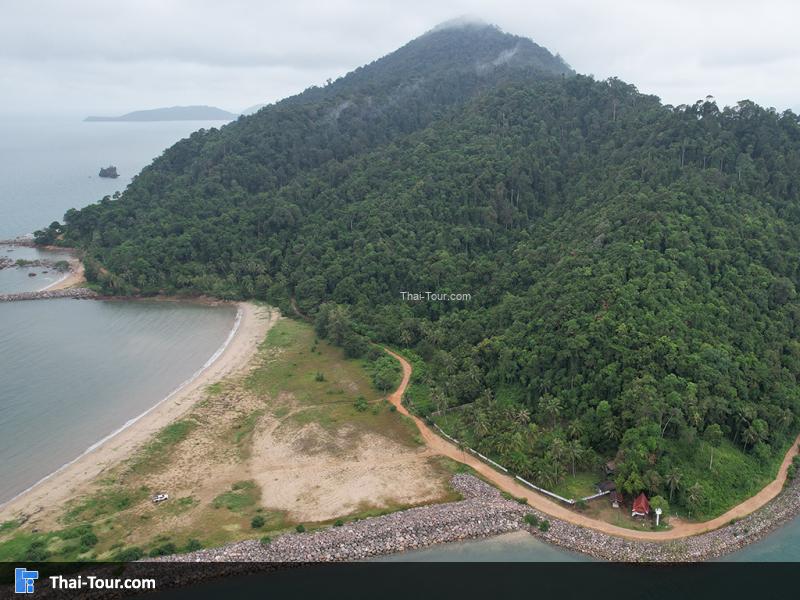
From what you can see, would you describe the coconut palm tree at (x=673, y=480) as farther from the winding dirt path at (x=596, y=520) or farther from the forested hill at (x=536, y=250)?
the winding dirt path at (x=596, y=520)

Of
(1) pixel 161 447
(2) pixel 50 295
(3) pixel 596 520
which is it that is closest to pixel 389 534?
(3) pixel 596 520

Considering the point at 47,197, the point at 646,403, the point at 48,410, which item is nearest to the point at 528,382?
the point at 646,403

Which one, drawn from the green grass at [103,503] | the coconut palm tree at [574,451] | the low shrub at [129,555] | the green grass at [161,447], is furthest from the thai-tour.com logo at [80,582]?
the coconut palm tree at [574,451]

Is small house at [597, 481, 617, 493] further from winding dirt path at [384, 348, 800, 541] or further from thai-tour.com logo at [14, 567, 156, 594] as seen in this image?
thai-tour.com logo at [14, 567, 156, 594]

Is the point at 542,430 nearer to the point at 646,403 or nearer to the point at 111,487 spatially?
the point at 646,403

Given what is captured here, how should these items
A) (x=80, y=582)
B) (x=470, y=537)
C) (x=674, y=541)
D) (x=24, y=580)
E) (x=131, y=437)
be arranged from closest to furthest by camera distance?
1. (x=24, y=580)
2. (x=80, y=582)
3. (x=674, y=541)
4. (x=470, y=537)
5. (x=131, y=437)

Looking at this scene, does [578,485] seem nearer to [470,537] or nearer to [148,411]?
[470,537]

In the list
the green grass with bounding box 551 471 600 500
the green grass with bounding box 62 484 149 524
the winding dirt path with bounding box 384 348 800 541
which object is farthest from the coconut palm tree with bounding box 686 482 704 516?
the green grass with bounding box 62 484 149 524
